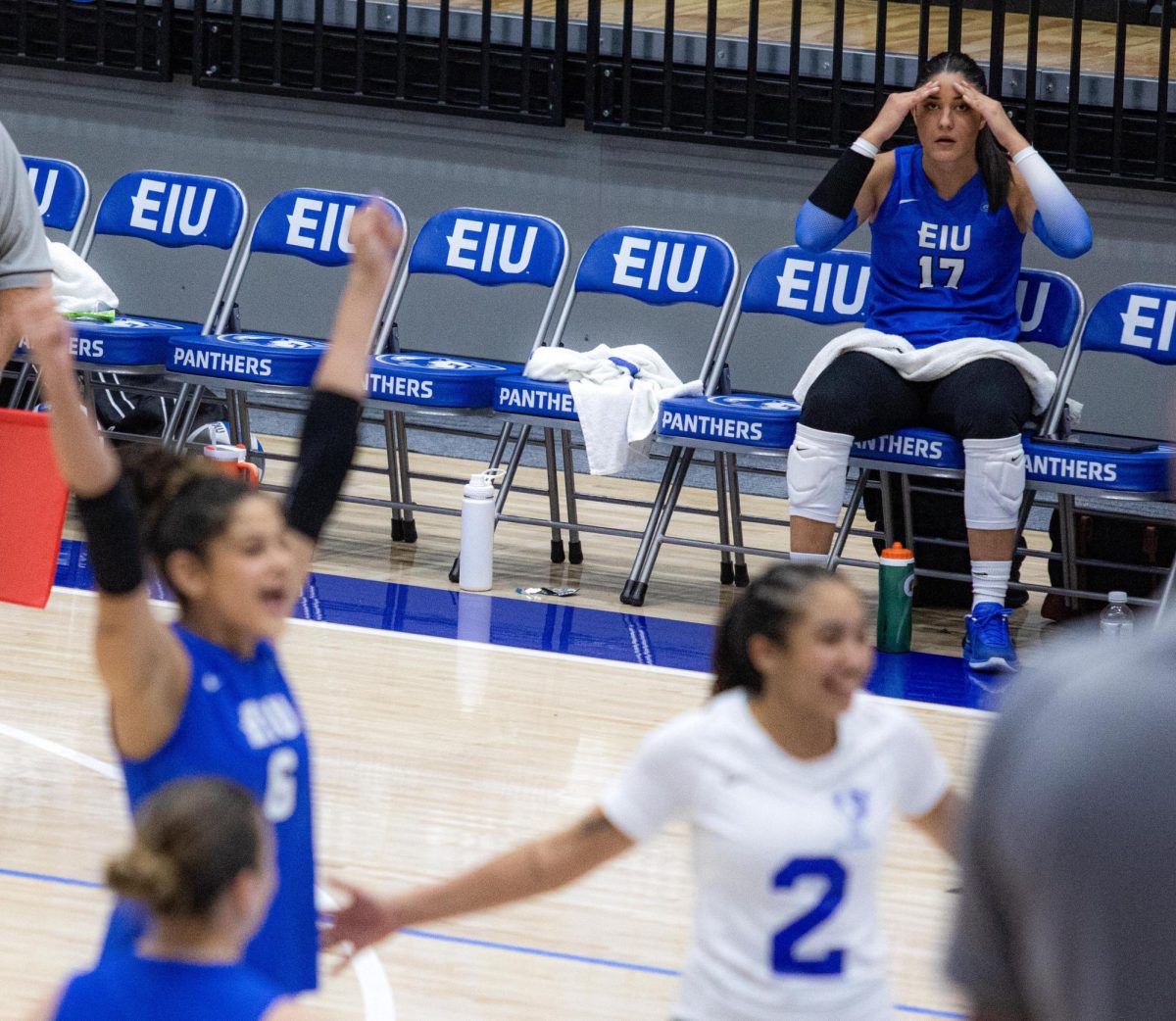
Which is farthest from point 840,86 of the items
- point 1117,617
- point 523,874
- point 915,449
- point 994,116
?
point 523,874

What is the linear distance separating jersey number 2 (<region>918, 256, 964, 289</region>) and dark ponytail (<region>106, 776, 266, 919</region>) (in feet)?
15.4

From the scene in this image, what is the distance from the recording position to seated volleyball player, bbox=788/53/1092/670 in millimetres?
5773

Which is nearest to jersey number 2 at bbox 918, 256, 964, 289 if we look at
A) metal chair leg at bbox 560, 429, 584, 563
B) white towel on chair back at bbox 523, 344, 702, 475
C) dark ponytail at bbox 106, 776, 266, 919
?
white towel on chair back at bbox 523, 344, 702, 475

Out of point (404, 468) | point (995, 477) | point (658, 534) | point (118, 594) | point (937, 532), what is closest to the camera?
point (118, 594)

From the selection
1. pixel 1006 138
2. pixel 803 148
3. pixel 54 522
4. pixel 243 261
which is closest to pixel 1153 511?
pixel 1006 138

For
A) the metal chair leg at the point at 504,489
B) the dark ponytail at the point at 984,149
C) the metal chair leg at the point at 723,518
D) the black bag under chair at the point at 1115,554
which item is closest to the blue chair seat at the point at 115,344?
the metal chair leg at the point at 504,489

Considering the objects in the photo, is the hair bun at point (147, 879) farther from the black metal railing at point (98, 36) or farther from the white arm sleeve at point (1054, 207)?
the black metal railing at point (98, 36)

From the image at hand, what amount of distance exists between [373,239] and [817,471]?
3288 mm

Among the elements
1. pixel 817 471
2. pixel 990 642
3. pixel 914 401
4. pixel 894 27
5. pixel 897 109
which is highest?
pixel 894 27

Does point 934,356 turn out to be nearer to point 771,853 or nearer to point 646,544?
point 646,544

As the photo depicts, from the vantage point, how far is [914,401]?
5.89m

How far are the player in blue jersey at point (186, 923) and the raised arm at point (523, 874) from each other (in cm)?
48

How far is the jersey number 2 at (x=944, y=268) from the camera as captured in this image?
20.0ft

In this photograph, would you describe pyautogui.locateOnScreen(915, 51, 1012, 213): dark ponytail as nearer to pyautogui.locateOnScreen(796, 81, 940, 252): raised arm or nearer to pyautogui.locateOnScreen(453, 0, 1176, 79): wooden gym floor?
pyautogui.locateOnScreen(796, 81, 940, 252): raised arm
